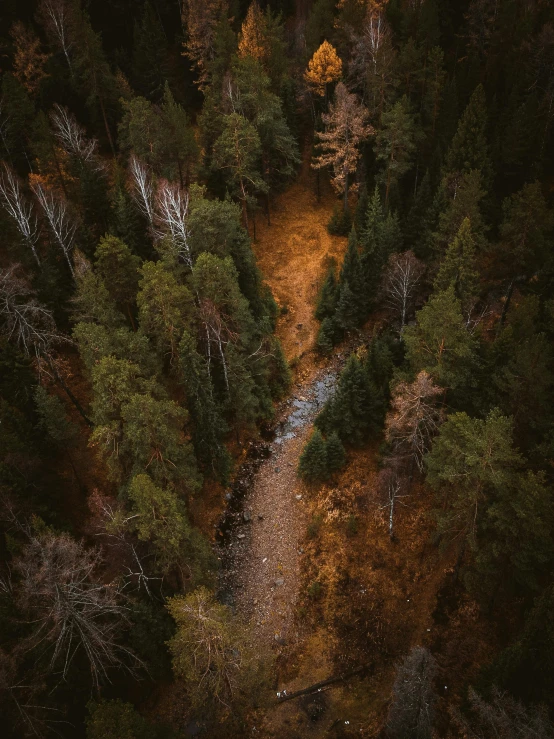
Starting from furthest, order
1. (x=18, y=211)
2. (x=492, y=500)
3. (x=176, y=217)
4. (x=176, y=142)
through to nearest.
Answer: (x=176, y=142), (x=18, y=211), (x=176, y=217), (x=492, y=500)

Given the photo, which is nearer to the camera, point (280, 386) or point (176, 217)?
point (176, 217)

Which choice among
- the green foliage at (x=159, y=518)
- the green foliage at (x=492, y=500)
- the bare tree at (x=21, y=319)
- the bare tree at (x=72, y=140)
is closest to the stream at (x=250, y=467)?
the green foliage at (x=159, y=518)

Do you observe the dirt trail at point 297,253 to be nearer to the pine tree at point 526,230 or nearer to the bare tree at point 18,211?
the pine tree at point 526,230

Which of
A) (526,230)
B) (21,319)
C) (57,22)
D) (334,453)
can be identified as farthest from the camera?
(57,22)

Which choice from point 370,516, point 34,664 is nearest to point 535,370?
point 370,516

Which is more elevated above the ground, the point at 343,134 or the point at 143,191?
the point at 343,134

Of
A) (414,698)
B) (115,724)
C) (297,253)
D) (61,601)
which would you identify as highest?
(297,253)

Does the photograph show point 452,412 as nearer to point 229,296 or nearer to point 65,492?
point 229,296

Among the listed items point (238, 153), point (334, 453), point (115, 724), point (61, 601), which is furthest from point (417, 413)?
point (238, 153)

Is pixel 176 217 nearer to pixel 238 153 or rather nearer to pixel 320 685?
pixel 238 153

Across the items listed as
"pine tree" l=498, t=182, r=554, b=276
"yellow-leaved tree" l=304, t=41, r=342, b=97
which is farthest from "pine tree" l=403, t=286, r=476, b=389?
"yellow-leaved tree" l=304, t=41, r=342, b=97
